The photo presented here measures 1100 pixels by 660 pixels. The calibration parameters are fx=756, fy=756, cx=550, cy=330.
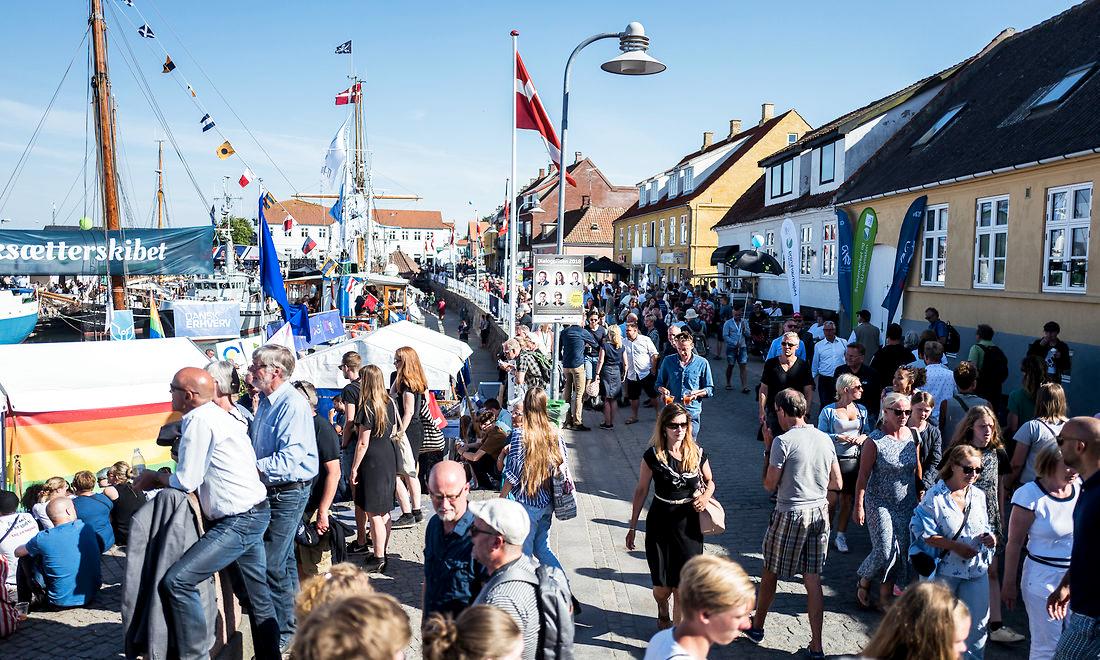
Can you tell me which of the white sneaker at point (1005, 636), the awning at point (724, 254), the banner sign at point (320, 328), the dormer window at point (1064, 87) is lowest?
the white sneaker at point (1005, 636)

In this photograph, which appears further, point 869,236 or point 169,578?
point 869,236

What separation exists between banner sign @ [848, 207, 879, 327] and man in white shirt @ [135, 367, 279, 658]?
694 inches

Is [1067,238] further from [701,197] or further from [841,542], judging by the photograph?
[701,197]

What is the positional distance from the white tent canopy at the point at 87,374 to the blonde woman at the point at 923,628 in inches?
343

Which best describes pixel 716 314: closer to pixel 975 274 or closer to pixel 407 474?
pixel 975 274

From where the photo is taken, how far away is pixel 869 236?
62.1 feet

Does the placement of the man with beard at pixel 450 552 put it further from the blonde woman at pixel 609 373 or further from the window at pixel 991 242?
the window at pixel 991 242

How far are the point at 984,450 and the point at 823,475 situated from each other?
3.92ft

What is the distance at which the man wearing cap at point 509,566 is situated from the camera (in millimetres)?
2979

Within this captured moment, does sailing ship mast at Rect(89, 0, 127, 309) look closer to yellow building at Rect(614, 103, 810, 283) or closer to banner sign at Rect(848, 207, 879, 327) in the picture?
banner sign at Rect(848, 207, 879, 327)

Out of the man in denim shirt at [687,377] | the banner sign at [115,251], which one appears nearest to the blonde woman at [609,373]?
the man in denim shirt at [687,377]

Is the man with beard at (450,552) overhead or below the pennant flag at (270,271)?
below

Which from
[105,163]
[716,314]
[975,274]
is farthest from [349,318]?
[975,274]

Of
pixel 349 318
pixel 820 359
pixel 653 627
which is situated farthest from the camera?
pixel 349 318
